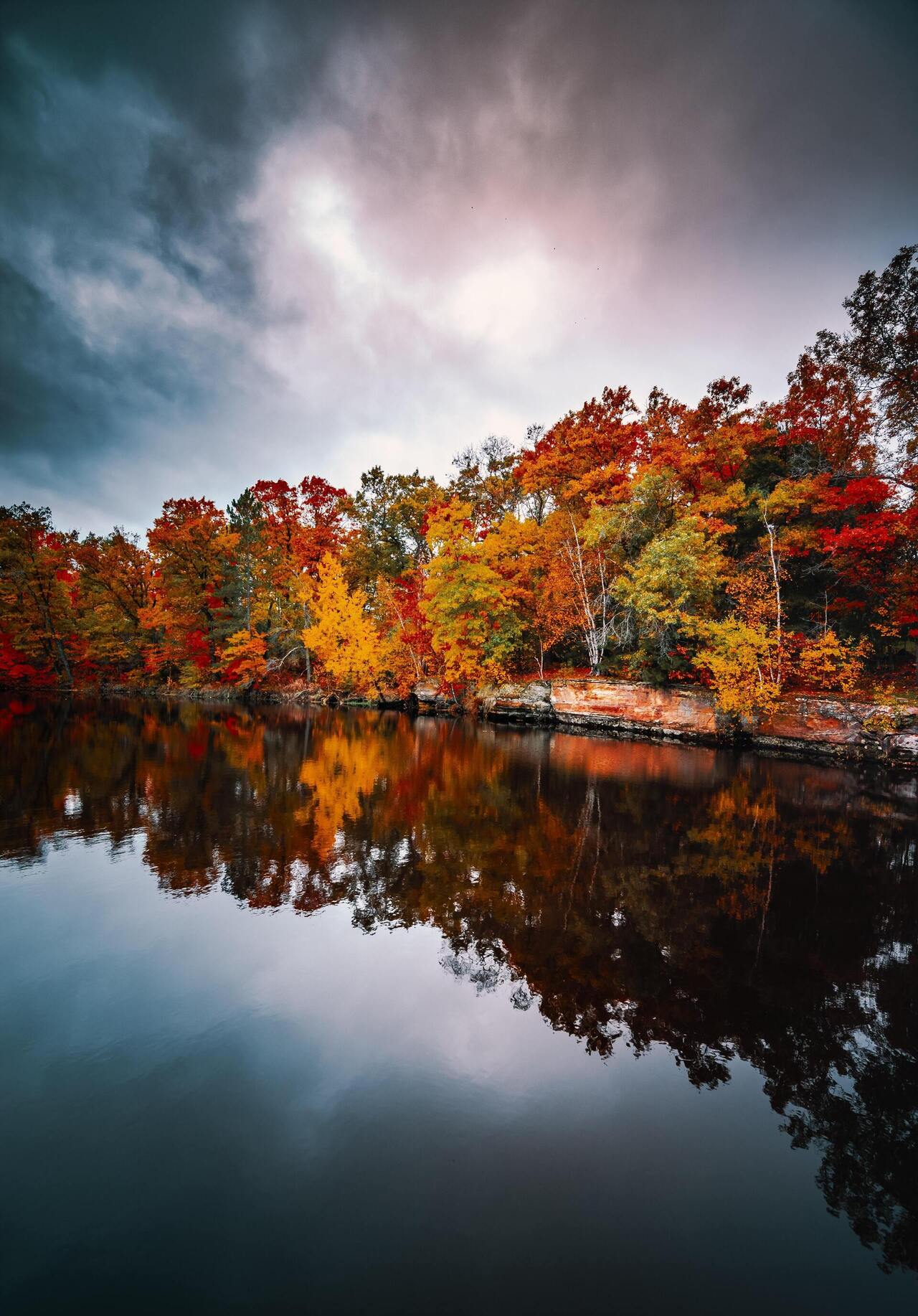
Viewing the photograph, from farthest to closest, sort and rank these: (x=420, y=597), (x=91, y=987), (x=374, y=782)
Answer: (x=420, y=597)
(x=374, y=782)
(x=91, y=987)

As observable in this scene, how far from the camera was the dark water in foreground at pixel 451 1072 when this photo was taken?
210 centimetres

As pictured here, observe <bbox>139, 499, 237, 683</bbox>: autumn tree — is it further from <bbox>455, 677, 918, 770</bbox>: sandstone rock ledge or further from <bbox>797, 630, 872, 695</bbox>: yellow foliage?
<bbox>797, 630, 872, 695</bbox>: yellow foliage

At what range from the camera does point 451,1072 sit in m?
3.26

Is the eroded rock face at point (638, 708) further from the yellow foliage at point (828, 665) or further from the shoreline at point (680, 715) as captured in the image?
the yellow foliage at point (828, 665)

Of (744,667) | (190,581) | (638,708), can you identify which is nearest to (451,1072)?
(744,667)

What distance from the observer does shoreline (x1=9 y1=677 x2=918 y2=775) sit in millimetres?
15539

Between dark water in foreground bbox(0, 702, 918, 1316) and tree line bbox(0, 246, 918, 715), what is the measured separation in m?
13.6

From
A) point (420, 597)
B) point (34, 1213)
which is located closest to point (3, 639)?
point (420, 597)

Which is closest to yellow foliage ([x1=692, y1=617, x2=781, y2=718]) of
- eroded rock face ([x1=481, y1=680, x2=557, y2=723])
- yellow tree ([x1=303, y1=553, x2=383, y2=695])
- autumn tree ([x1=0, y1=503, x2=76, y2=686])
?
eroded rock face ([x1=481, y1=680, x2=557, y2=723])

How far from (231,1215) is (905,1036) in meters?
4.62

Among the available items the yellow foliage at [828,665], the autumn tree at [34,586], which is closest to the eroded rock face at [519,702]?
the yellow foliage at [828,665]

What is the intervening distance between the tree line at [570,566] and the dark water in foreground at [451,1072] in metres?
13.6

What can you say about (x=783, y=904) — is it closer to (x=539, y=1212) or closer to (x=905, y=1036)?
(x=905, y=1036)

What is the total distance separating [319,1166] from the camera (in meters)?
2.52
